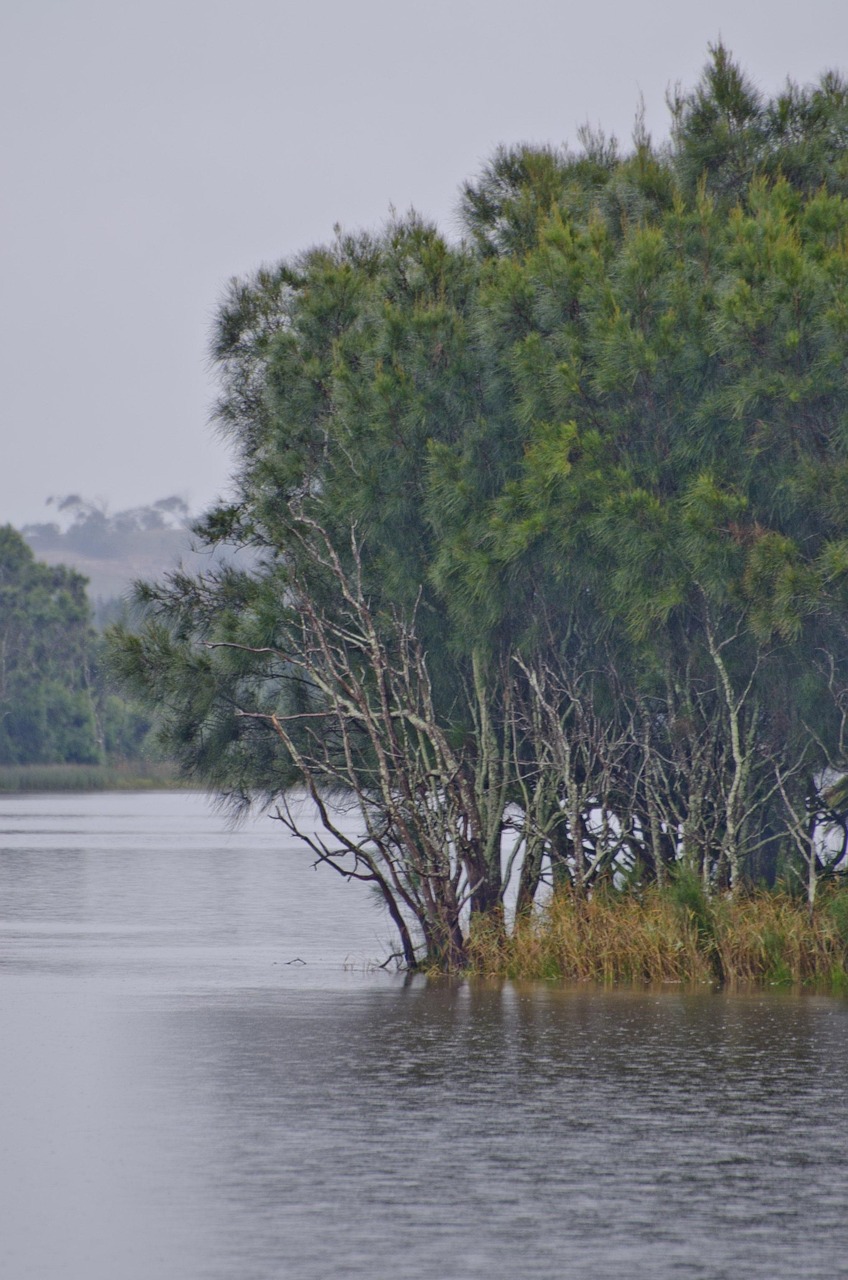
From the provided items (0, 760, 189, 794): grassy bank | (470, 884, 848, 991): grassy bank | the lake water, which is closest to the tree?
(0, 760, 189, 794): grassy bank

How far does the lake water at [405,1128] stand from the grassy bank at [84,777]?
6874 centimetres

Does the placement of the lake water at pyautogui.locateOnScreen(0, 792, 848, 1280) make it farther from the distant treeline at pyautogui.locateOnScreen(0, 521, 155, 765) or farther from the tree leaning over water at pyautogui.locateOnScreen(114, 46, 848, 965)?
the distant treeline at pyautogui.locateOnScreen(0, 521, 155, 765)

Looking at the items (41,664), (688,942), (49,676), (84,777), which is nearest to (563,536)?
(688,942)

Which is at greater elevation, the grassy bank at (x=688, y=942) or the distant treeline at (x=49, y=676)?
the distant treeline at (x=49, y=676)

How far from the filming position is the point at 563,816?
63.4ft

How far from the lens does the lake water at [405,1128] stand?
8.27 metres

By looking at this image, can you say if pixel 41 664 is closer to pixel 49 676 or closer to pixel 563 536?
pixel 49 676

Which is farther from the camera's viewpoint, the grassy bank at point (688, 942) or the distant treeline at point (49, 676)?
the distant treeline at point (49, 676)

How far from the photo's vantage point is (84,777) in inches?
3494

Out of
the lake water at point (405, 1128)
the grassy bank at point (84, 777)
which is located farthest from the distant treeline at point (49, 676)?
the lake water at point (405, 1128)

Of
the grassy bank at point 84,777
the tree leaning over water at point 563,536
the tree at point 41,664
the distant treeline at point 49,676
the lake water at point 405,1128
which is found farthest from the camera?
the distant treeline at point 49,676

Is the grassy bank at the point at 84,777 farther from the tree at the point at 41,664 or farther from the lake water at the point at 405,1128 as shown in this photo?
the lake water at the point at 405,1128

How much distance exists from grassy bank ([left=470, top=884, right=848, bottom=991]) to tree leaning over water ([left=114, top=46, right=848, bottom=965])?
55cm

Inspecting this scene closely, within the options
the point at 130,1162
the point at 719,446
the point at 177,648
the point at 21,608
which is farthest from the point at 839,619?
the point at 21,608
